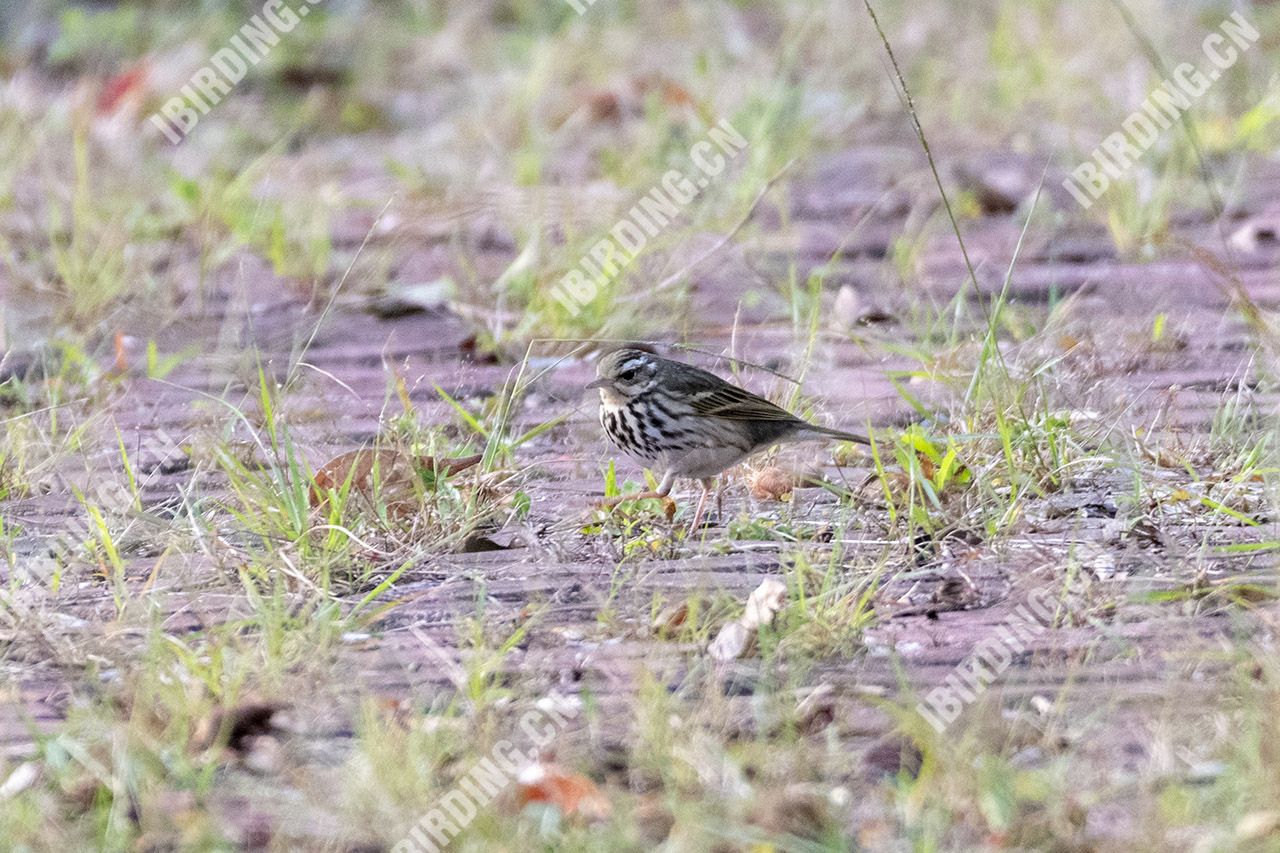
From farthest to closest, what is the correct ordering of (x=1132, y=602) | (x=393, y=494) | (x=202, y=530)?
(x=393, y=494) → (x=202, y=530) → (x=1132, y=602)

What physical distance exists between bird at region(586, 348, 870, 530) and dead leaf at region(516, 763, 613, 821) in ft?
5.64

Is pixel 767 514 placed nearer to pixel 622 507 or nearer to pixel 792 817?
pixel 622 507

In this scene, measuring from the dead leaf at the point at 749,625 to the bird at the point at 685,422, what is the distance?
1.06m

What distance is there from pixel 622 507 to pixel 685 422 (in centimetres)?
36

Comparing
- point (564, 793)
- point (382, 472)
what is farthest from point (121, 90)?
point (564, 793)

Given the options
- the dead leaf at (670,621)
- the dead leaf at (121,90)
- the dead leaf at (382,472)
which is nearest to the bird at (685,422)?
the dead leaf at (382,472)

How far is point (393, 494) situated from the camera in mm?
4547

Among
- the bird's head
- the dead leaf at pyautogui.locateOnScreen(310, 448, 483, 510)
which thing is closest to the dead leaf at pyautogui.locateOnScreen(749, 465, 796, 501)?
the bird's head

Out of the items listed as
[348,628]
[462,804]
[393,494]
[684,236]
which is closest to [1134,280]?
[684,236]

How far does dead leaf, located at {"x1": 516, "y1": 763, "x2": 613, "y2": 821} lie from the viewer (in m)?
3.03

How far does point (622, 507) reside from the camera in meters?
4.71

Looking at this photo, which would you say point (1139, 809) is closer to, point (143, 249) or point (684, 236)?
point (684, 236)

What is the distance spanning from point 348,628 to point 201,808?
0.82 metres

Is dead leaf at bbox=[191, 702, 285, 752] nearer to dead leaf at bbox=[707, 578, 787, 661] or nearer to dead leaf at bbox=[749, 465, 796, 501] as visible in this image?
dead leaf at bbox=[707, 578, 787, 661]
